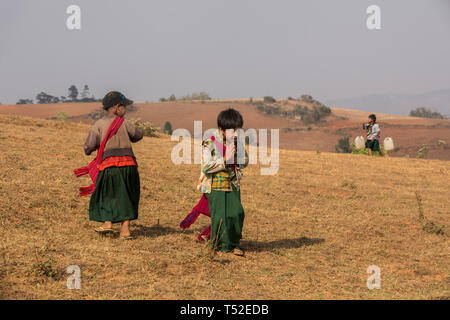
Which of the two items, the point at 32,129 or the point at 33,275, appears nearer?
the point at 33,275

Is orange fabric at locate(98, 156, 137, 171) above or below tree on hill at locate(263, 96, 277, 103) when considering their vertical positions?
below

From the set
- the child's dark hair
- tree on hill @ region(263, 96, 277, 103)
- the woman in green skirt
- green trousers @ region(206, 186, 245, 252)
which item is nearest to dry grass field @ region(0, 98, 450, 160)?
tree on hill @ region(263, 96, 277, 103)

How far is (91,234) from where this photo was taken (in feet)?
23.9

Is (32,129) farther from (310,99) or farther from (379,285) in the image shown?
(310,99)

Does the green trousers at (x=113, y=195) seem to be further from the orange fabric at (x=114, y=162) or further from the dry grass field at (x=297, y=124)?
the dry grass field at (x=297, y=124)

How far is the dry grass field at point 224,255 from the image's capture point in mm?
5383

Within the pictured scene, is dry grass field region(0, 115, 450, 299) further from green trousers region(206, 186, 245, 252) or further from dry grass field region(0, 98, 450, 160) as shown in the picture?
dry grass field region(0, 98, 450, 160)

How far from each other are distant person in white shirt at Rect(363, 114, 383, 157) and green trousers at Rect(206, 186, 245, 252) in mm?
12943

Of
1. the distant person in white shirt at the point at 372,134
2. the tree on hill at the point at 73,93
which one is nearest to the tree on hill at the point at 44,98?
the tree on hill at the point at 73,93

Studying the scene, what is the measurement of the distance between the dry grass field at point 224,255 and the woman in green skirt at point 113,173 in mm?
383

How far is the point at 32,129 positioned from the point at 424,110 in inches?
2625

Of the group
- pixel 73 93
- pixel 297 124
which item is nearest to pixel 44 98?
pixel 73 93

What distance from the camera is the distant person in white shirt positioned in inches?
738

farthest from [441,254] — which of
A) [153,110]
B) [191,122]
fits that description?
[153,110]
